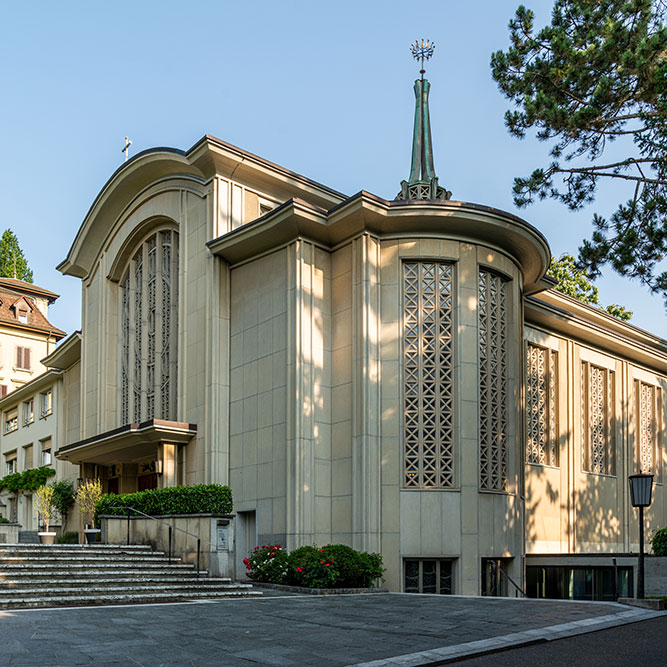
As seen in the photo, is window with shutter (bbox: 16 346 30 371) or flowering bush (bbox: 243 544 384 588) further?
window with shutter (bbox: 16 346 30 371)

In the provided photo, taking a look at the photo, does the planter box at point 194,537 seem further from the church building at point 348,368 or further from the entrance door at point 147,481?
the entrance door at point 147,481

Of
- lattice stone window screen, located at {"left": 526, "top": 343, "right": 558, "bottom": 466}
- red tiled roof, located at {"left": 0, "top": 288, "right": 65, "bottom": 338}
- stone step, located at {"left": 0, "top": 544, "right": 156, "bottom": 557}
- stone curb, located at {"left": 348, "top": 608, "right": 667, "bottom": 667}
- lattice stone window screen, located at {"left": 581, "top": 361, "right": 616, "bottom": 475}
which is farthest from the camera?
red tiled roof, located at {"left": 0, "top": 288, "right": 65, "bottom": 338}

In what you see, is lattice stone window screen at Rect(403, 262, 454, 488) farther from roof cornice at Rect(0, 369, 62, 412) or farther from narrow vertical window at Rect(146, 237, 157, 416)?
roof cornice at Rect(0, 369, 62, 412)

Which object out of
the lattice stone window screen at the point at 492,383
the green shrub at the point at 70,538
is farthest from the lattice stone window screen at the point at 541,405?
the green shrub at the point at 70,538

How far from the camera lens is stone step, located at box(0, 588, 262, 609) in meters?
13.1

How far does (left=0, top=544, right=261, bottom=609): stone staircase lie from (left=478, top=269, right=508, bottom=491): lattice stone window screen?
647cm

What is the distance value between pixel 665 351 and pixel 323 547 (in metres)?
19.7

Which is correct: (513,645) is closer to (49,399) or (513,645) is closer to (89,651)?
(89,651)

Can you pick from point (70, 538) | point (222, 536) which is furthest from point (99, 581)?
point (70, 538)

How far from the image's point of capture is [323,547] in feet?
58.7

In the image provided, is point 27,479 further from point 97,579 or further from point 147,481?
point 97,579

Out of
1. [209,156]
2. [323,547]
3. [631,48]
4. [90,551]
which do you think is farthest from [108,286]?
[631,48]

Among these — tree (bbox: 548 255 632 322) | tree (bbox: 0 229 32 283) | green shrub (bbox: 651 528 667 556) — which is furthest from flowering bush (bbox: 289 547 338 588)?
tree (bbox: 0 229 32 283)

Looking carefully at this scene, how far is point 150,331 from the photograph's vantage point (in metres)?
24.8
